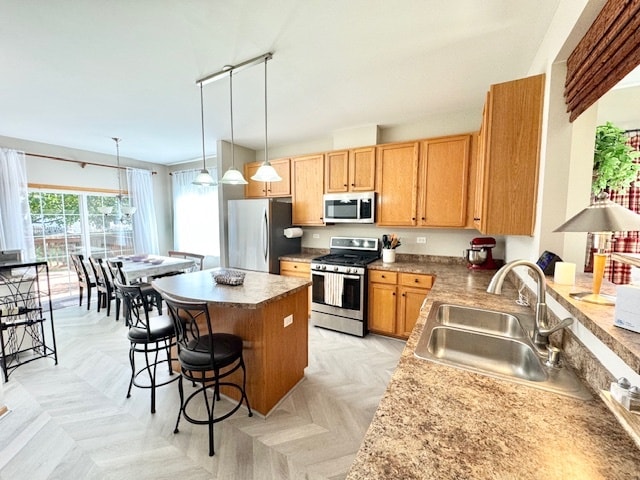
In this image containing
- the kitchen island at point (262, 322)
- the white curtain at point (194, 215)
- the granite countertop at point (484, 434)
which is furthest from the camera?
the white curtain at point (194, 215)

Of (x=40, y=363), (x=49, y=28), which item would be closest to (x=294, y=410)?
(x=40, y=363)

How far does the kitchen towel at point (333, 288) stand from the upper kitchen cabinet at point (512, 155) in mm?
1804

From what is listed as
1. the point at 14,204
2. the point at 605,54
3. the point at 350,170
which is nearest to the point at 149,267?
the point at 14,204

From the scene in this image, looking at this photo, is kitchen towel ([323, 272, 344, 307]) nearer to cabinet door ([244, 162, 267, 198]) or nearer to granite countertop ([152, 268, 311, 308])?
granite countertop ([152, 268, 311, 308])

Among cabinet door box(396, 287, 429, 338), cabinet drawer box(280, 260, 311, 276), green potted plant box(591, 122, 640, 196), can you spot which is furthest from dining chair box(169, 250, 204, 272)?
green potted plant box(591, 122, 640, 196)

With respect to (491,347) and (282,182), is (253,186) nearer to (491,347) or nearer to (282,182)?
(282,182)

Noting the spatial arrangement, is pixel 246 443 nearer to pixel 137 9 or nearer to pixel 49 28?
pixel 137 9

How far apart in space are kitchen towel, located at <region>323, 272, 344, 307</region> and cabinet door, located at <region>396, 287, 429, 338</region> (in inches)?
27.4

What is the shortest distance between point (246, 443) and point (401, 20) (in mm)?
2852

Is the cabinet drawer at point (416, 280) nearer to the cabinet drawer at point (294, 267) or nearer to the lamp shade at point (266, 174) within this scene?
the cabinet drawer at point (294, 267)

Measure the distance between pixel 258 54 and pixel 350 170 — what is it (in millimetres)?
1832

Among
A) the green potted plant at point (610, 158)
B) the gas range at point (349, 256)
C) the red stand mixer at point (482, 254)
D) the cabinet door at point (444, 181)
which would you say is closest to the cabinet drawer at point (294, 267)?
the gas range at point (349, 256)

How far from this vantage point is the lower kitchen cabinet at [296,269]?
12.1ft

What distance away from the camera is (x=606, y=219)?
3.16ft
